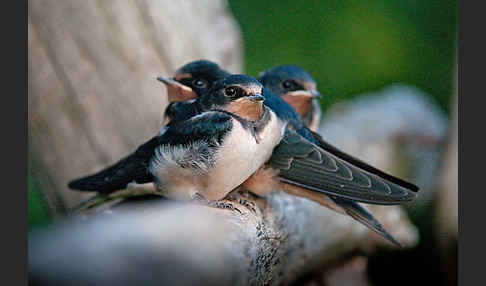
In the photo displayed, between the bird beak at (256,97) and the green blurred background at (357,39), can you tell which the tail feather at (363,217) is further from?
the green blurred background at (357,39)

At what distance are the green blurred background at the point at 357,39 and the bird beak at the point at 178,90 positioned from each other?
267cm

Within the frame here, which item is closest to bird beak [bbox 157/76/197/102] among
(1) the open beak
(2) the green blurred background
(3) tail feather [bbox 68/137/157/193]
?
(3) tail feather [bbox 68/137/157/193]

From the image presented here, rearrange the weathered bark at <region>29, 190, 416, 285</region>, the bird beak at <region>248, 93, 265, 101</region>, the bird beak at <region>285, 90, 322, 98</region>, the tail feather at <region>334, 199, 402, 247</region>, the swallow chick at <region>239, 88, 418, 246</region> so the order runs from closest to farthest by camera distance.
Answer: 1. the weathered bark at <region>29, 190, 416, 285</region>
2. the bird beak at <region>248, 93, 265, 101</region>
3. the swallow chick at <region>239, 88, 418, 246</region>
4. the tail feather at <region>334, 199, 402, 247</region>
5. the bird beak at <region>285, 90, 322, 98</region>

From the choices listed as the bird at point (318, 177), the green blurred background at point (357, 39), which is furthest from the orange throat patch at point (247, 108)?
the green blurred background at point (357, 39)

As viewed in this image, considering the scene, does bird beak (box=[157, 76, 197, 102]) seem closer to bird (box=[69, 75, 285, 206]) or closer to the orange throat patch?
bird (box=[69, 75, 285, 206])

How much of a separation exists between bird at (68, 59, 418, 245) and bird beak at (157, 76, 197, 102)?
0.25 metres

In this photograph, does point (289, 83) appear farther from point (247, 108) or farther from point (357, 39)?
point (357, 39)

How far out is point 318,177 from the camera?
2025 millimetres

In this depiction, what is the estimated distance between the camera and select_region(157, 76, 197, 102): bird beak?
219cm

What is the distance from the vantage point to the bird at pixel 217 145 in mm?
1796

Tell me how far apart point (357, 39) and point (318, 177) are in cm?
315

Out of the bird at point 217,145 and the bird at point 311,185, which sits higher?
the bird at point 217,145

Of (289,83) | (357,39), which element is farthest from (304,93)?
(357,39)

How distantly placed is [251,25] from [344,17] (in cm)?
76
